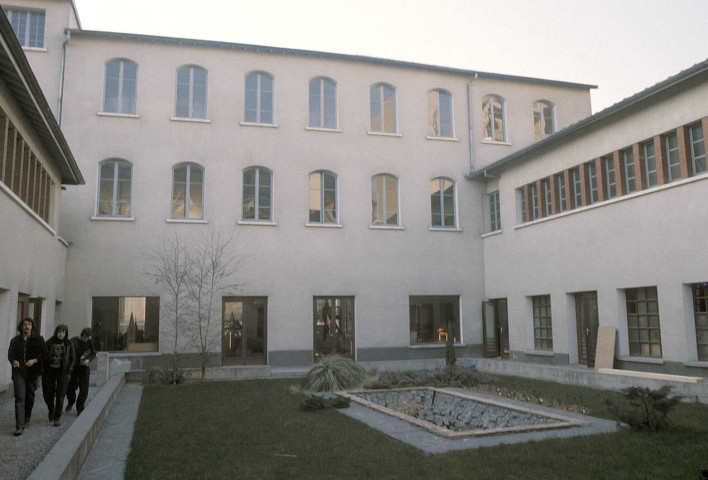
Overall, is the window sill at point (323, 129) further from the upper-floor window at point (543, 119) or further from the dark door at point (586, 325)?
the dark door at point (586, 325)

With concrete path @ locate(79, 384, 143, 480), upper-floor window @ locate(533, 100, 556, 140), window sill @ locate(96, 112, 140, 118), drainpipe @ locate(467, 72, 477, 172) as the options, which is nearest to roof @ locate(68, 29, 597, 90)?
drainpipe @ locate(467, 72, 477, 172)

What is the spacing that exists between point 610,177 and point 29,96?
14.3 meters

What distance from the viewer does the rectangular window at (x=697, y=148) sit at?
47.6ft

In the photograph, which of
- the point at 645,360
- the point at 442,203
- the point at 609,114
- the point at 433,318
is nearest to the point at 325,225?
the point at 442,203

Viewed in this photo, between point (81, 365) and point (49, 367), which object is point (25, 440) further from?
point (81, 365)

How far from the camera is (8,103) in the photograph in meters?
11.4

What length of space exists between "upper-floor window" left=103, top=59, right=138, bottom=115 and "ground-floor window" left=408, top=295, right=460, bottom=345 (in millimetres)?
11883

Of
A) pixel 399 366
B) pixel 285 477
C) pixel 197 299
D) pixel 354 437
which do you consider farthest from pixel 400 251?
pixel 285 477

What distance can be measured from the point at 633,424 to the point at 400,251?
45.0 feet

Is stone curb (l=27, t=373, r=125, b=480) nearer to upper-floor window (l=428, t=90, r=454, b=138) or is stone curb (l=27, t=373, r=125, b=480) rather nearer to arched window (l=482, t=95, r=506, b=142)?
upper-floor window (l=428, t=90, r=454, b=138)

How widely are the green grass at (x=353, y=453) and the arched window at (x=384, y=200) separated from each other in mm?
11744

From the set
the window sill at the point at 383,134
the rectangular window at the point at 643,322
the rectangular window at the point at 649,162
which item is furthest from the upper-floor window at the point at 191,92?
the rectangular window at the point at 643,322

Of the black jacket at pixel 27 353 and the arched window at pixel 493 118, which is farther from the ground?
the arched window at pixel 493 118

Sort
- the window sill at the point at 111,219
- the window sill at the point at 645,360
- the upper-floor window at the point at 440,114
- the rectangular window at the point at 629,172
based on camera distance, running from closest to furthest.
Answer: the window sill at the point at 645,360, the rectangular window at the point at 629,172, the window sill at the point at 111,219, the upper-floor window at the point at 440,114
